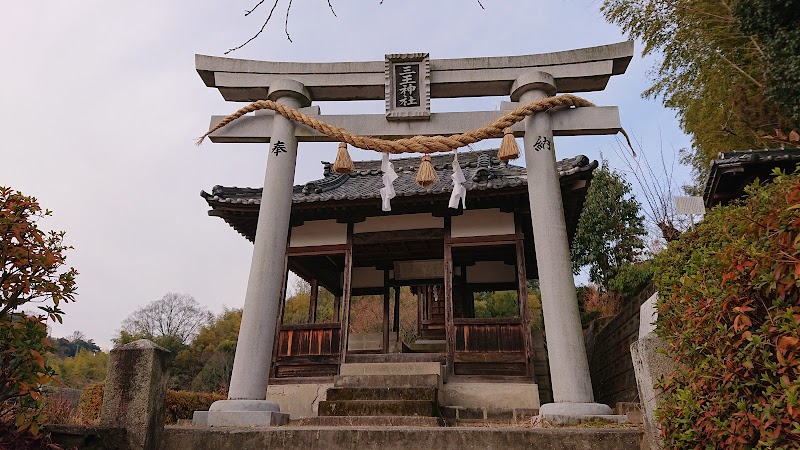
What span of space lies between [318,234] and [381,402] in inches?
167

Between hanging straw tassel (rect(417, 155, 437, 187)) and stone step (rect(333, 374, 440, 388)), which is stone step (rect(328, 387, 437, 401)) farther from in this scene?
hanging straw tassel (rect(417, 155, 437, 187))

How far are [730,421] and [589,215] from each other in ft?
54.9

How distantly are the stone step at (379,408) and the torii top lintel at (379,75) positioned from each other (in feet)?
13.4

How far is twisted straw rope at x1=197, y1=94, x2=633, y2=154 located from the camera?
576 cm

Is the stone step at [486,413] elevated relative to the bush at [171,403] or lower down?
lower down

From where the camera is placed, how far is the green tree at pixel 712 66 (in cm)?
1055

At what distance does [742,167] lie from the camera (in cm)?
620

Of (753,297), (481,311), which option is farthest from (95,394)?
(481,311)

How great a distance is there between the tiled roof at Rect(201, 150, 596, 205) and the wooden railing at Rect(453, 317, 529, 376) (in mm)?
2330

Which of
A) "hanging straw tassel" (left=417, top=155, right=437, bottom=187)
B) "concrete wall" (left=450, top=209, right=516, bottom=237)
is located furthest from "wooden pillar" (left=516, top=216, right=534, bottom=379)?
"hanging straw tassel" (left=417, top=155, right=437, bottom=187)

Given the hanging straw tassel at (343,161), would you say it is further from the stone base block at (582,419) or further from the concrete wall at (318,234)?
the stone base block at (582,419)

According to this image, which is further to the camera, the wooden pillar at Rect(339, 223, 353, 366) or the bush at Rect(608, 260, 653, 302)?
the bush at Rect(608, 260, 653, 302)

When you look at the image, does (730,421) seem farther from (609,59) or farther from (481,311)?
(481,311)

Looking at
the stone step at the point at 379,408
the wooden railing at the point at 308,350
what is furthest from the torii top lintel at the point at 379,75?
the wooden railing at the point at 308,350
